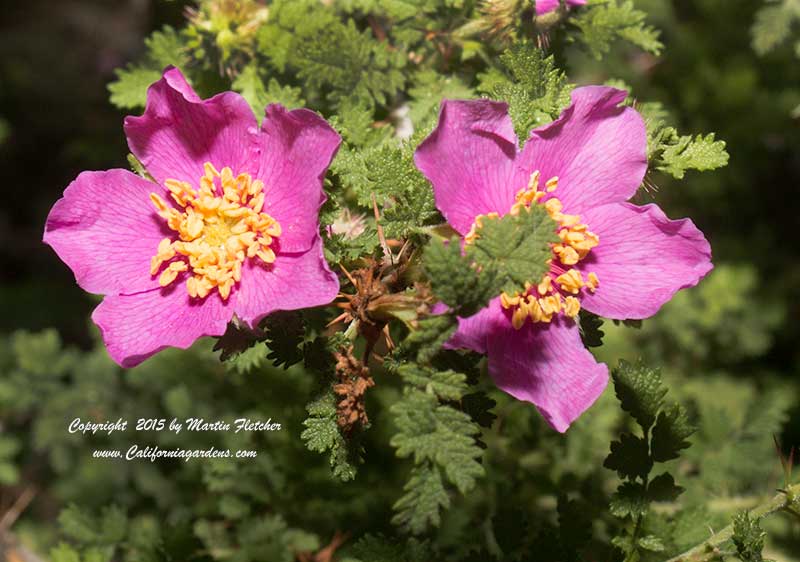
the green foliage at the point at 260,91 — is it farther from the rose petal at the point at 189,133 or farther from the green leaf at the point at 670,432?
the green leaf at the point at 670,432

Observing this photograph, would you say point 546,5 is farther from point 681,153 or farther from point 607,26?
point 681,153

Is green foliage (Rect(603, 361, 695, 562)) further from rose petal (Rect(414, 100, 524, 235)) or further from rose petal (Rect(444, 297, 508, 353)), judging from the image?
rose petal (Rect(414, 100, 524, 235))

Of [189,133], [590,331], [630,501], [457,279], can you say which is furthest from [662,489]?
[189,133]

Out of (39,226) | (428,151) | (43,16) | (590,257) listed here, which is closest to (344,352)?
(428,151)

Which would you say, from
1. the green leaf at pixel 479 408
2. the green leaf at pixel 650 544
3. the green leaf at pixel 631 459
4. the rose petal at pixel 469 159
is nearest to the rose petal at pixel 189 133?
the rose petal at pixel 469 159

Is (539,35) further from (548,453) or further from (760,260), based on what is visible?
(760,260)

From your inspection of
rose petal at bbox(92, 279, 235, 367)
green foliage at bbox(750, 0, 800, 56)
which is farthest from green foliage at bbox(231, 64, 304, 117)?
green foliage at bbox(750, 0, 800, 56)

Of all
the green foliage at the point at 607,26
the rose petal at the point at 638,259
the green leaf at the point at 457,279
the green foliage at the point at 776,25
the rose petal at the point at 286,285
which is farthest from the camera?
the green foliage at the point at 776,25

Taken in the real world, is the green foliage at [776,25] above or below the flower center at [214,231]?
below
